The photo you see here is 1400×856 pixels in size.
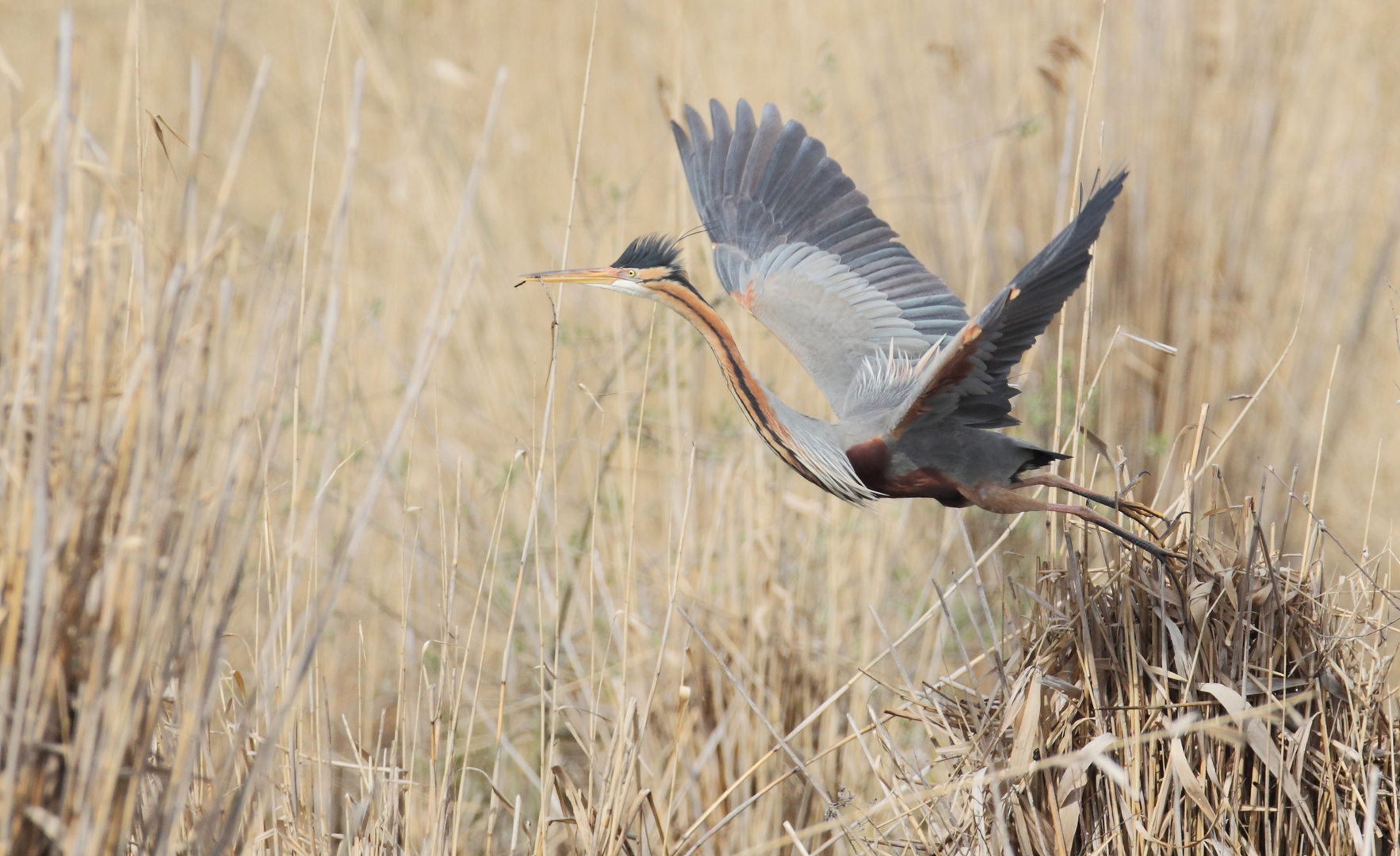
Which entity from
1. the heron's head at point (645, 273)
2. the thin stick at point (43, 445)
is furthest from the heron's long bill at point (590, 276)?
the thin stick at point (43, 445)

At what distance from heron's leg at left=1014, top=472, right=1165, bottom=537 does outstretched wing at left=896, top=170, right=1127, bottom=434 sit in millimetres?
106

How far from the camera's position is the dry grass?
3.97 feet

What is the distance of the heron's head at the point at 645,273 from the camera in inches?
88.0

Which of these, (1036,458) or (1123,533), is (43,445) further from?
(1036,458)

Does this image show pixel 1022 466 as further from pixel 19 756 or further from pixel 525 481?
pixel 525 481

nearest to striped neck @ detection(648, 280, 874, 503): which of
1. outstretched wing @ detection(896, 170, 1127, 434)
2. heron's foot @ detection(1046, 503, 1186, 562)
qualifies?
outstretched wing @ detection(896, 170, 1127, 434)

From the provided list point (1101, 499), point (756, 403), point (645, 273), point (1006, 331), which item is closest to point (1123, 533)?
point (1101, 499)

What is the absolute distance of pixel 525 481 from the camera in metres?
3.83

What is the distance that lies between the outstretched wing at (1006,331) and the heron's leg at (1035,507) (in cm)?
11

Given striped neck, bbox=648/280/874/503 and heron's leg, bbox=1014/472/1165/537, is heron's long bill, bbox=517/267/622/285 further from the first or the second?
heron's leg, bbox=1014/472/1165/537

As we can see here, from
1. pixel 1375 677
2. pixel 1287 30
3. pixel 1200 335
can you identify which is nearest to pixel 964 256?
pixel 1200 335

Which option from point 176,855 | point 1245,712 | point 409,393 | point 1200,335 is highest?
point 1200,335

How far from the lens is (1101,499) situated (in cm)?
195

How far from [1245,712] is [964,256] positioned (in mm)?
2805
